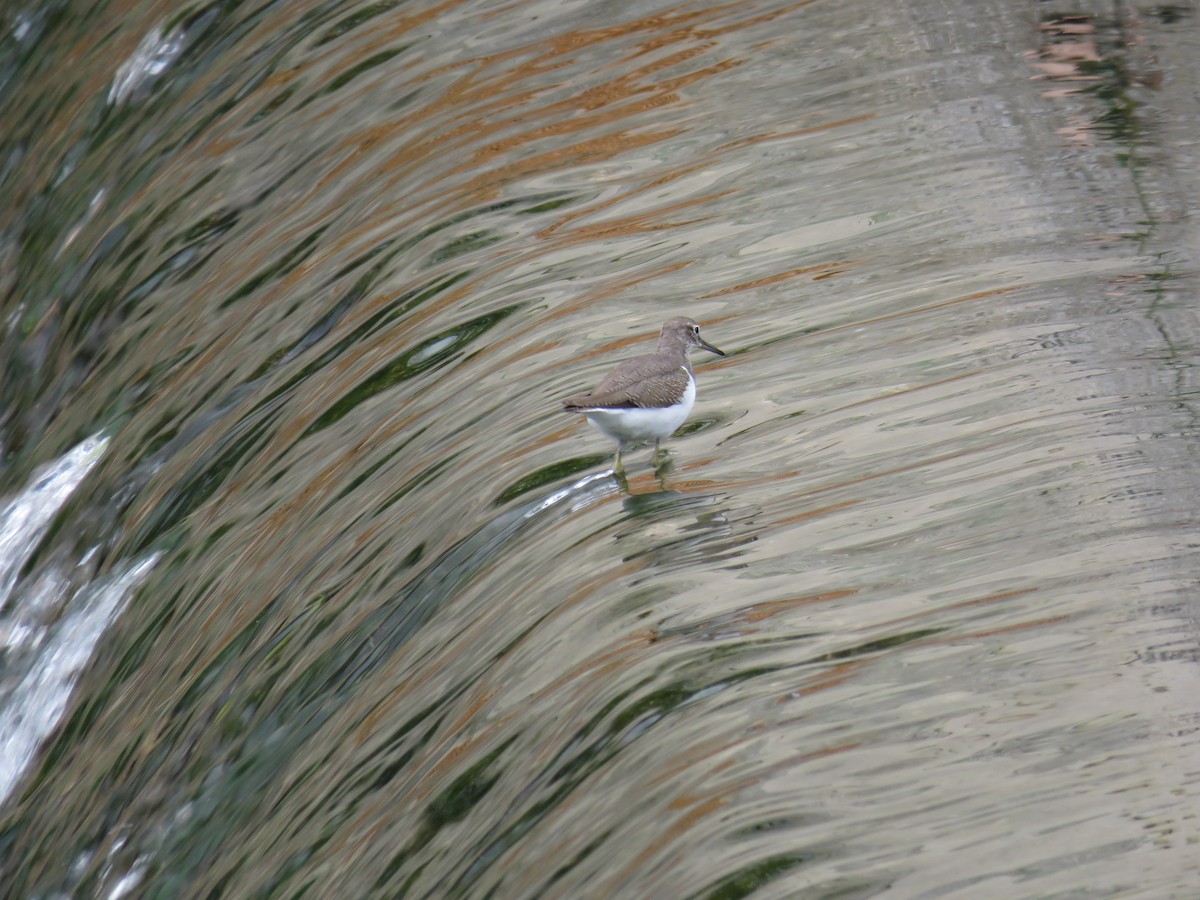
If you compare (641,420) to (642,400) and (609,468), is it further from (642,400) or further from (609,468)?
(609,468)

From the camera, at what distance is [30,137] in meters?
12.1

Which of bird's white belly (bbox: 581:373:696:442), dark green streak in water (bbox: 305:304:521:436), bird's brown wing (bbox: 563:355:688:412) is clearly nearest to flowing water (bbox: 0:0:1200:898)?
dark green streak in water (bbox: 305:304:521:436)

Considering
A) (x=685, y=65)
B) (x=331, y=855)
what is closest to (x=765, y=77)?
(x=685, y=65)

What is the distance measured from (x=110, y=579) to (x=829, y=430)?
353 centimetres

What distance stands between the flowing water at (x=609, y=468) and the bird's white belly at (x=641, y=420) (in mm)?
244

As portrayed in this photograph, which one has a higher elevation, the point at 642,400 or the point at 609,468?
the point at 642,400

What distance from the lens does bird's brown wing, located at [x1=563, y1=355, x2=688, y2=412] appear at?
202 inches

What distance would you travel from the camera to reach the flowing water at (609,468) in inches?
156

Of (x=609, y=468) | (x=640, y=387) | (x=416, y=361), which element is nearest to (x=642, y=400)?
(x=640, y=387)

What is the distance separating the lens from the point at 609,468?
587 cm

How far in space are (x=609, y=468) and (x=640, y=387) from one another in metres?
0.73

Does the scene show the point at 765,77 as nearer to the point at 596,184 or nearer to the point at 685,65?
the point at 685,65

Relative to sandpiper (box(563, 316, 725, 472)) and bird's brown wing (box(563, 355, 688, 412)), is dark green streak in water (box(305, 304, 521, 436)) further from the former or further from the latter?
bird's brown wing (box(563, 355, 688, 412))

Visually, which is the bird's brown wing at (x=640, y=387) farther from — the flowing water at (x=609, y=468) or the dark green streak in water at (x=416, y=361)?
the dark green streak in water at (x=416, y=361)
